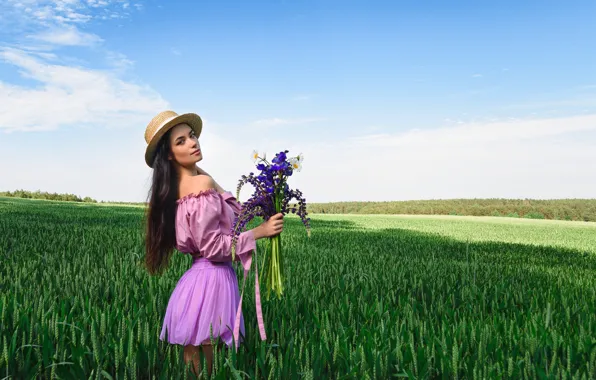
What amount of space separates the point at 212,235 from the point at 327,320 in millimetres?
1213

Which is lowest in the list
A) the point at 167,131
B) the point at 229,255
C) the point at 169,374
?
the point at 169,374

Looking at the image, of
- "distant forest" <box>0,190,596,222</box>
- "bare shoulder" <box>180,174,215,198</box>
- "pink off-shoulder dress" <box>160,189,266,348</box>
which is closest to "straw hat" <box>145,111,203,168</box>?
"bare shoulder" <box>180,174,215,198</box>

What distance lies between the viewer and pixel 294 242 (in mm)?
9430

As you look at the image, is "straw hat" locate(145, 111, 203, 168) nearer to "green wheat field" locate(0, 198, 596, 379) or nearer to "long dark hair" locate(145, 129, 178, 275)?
"long dark hair" locate(145, 129, 178, 275)

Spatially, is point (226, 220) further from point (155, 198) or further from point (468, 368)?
point (468, 368)

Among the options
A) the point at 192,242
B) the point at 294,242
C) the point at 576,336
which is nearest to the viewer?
the point at 192,242

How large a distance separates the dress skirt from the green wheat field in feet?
0.47

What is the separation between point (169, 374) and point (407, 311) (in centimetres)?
201

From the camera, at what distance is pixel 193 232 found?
103 inches

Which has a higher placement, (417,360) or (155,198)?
(155,198)

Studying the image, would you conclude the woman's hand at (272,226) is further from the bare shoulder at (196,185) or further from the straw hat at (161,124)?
the straw hat at (161,124)

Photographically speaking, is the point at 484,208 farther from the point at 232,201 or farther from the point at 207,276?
the point at 207,276

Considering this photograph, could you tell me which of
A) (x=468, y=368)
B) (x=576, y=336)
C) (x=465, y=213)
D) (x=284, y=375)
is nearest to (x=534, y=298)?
(x=576, y=336)

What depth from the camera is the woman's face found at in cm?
284
